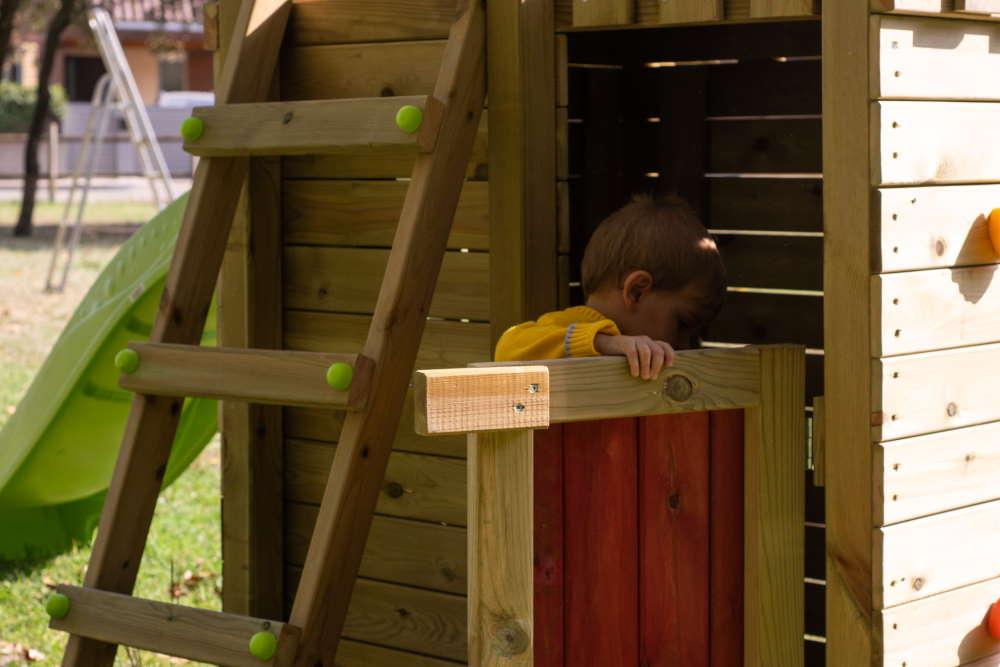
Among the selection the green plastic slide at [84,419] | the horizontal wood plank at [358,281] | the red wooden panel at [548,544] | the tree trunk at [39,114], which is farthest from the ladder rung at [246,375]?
the tree trunk at [39,114]

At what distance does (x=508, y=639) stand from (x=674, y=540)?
45 cm

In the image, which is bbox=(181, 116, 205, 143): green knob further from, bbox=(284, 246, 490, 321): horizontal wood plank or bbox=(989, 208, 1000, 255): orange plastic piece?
bbox=(989, 208, 1000, 255): orange plastic piece

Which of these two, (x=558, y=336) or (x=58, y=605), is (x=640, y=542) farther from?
(x=58, y=605)

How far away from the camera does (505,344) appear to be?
10.2ft

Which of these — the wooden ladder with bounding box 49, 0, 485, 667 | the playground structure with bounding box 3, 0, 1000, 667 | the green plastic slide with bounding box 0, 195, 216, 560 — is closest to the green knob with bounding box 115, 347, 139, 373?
the wooden ladder with bounding box 49, 0, 485, 667

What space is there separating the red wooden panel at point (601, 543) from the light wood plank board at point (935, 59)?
0.78 metres

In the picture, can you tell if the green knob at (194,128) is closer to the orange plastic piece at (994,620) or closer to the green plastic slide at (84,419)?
the green plastic slide at (84,419)

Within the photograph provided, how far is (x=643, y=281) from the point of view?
3.11 meters

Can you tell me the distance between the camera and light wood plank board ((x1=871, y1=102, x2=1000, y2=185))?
2.80 metres

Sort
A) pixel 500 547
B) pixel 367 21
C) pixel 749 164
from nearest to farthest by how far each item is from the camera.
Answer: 1. pixel 500 547
2. pixel 367 21
3. pixel 749 164

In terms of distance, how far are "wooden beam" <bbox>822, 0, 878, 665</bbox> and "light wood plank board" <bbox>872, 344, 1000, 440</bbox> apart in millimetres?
30

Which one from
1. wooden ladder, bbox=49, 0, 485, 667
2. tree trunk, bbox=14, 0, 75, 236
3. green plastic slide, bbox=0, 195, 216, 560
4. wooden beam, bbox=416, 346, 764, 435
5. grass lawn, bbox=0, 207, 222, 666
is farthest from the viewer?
tree trunk, bbox=14, 0, 75, 236

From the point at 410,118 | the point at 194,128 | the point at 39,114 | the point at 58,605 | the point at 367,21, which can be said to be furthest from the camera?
the point at 39,114

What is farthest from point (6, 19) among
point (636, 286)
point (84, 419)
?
point (636, 286)
